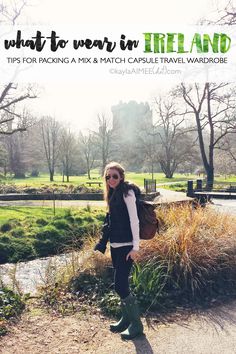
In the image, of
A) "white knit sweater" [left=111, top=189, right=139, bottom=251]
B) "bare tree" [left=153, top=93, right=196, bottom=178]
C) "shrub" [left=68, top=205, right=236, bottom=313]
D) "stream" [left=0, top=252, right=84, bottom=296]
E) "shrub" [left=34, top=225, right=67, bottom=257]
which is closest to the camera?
"white knit sweater" [left=111, top=189, right=139, bottom=251]

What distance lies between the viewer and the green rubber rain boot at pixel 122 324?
4.03m

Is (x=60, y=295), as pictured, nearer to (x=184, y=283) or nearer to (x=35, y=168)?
(x=184, y=283)

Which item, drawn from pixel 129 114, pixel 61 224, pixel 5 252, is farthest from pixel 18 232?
pixel 129 114

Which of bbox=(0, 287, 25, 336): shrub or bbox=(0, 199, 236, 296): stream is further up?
bbox=(0, 287, 25, 336): shrub

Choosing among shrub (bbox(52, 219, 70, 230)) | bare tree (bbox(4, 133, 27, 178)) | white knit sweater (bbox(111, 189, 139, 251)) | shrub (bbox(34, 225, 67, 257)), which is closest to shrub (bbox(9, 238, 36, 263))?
shrub (bbox(34, 225, 67, 257))

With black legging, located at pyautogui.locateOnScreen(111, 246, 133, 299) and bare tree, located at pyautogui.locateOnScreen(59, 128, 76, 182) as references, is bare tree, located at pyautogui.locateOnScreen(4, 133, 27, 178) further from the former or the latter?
black legging, located at pyautogui.locateOnScreen(111, 246, 133, 299)

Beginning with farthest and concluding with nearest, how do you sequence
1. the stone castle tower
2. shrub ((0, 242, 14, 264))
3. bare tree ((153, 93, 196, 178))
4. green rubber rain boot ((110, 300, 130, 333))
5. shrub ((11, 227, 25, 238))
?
1. the stone castle tower
2. bare tree ((153, 93, 196, 178))
3. shrub ((11, 227, 25, 238))
4. shrub ((0, 242, 14, 264))
5. green rubber rain boot ((110, 300, 130, 333))

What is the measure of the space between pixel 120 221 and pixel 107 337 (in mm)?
1314

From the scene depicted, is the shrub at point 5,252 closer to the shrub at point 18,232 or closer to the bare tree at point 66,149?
the shrub at point 18,232

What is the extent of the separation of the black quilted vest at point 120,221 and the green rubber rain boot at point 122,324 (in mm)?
830

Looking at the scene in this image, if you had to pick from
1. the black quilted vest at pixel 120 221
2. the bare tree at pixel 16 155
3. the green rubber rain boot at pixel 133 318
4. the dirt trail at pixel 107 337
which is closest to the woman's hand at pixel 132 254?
the black quilted vest at pixel 120 221

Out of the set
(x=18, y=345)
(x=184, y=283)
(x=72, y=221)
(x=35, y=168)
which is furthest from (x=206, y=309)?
(x=35, y=168)

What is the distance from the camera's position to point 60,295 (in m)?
4.95

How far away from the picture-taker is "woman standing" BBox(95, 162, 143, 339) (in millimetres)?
3736
